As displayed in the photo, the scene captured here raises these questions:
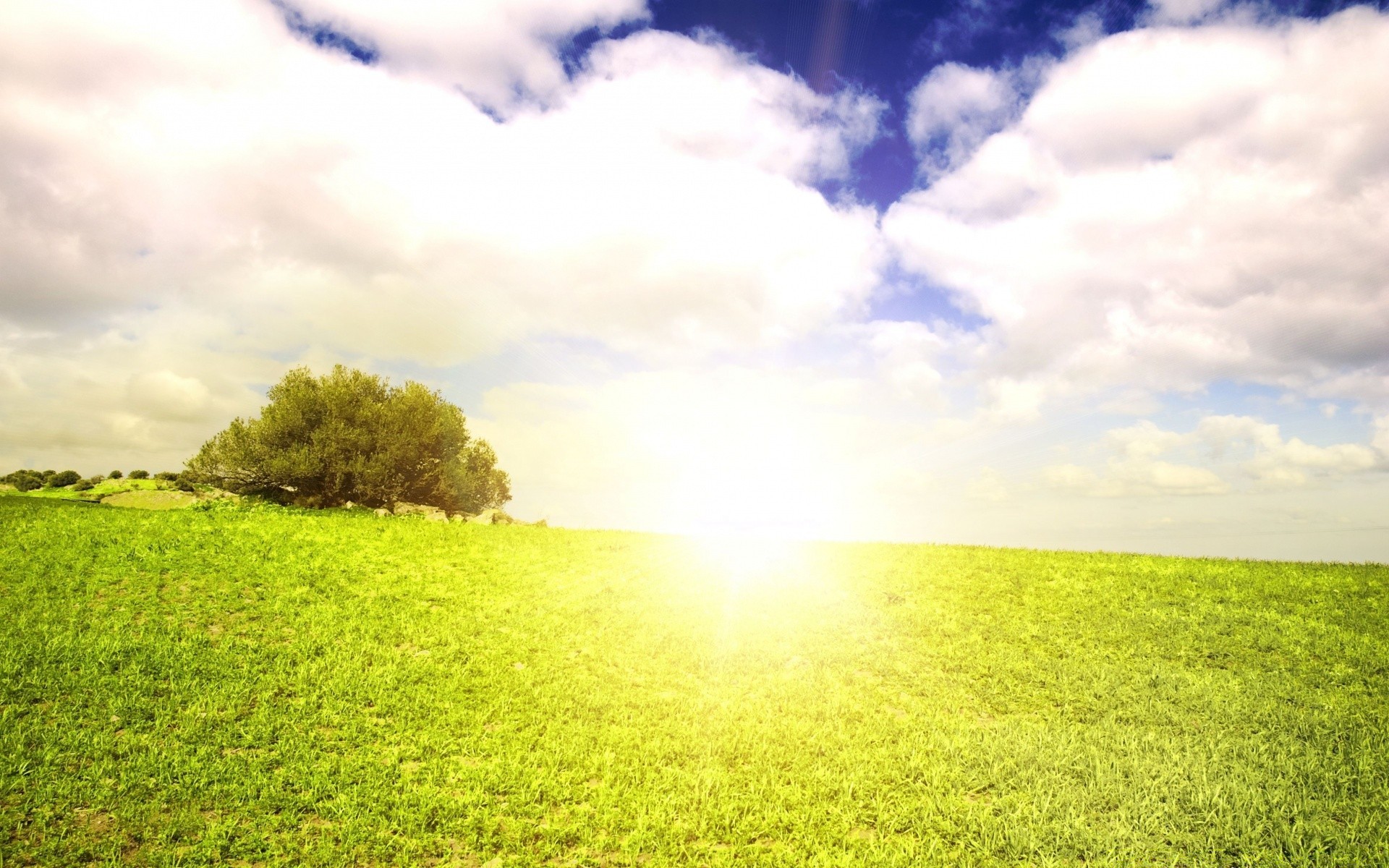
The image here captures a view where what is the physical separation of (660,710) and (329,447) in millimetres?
27996

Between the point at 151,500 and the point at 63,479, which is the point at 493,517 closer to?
the point at 151,500

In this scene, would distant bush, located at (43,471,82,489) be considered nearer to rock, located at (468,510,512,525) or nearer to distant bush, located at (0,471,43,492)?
distant bush, located at (0,471,43,492)

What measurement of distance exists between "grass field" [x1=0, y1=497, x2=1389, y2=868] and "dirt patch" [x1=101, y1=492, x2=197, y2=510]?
11984 mm

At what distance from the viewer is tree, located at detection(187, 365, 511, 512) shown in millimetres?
32719

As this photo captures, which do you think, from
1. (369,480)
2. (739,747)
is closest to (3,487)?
(369,480)

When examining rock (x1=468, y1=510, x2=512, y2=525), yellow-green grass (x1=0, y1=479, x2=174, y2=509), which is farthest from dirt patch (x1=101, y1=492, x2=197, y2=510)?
rock (x1=468, y1=510, x2=512, y2=525)

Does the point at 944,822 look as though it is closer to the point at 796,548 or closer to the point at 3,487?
the point at 796,548

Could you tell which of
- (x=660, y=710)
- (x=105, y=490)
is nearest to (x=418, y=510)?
(x=105, y=490)

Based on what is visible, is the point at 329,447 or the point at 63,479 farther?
the point at 63,479

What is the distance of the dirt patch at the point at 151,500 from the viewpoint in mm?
32312

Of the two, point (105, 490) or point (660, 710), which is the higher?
point (105, 490)

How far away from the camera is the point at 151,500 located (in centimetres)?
3297

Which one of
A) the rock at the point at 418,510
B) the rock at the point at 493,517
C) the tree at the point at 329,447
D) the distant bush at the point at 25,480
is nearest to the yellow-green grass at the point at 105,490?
the distant bush at the point at 25,480

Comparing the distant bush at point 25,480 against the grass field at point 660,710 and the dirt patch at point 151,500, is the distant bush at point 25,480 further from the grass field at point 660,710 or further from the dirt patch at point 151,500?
the grass field at point 660,710
